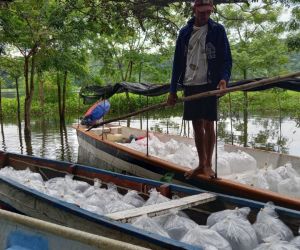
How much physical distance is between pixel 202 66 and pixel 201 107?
0.54 meters

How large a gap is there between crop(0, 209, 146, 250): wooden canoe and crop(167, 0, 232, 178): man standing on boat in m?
2.75

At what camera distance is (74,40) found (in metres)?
13.9

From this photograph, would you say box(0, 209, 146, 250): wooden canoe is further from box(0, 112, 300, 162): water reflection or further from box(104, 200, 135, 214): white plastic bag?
box(0, 112, 300, 162): water reflection

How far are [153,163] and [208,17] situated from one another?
9.92 feet

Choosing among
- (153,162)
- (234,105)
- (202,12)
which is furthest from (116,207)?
(234,105)

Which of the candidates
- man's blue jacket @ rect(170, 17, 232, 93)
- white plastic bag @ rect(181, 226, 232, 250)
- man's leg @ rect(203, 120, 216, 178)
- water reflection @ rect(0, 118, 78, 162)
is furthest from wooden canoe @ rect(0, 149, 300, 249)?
water reflection @ rect(0, 118, 78, 162)

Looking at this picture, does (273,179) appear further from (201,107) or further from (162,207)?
(162,207)

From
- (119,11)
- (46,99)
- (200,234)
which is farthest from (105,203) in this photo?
(46,99)

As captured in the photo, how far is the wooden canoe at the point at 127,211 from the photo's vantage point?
335cm

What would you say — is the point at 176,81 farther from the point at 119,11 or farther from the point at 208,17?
the point at 119,11

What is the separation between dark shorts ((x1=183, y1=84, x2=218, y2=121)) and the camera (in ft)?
17.5

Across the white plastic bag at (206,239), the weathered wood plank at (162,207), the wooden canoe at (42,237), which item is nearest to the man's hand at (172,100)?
the weathered wood plank at (162,207)

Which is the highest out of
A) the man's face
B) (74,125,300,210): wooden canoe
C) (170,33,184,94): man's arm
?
the man's face

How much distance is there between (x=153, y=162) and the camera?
7.36 m
